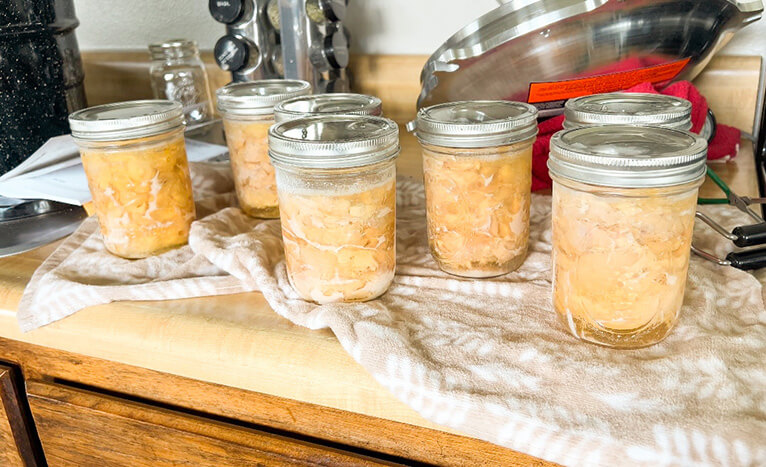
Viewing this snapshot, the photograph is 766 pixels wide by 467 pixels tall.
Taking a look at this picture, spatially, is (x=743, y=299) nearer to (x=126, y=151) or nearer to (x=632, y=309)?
(x=632, y=309)

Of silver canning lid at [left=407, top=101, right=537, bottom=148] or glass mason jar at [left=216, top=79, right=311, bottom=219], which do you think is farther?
glass mason jar at [left=216, top=79, right=311, bottom=219]

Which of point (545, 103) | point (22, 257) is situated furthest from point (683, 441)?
point (22, 257)

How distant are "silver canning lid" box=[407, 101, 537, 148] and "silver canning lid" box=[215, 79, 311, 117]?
183 mm

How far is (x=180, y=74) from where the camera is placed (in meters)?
1.10

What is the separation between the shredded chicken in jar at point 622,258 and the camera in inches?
17.0

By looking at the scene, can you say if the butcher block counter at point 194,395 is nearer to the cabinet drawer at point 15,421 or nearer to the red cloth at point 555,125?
the cabinet drawer at point 15,421

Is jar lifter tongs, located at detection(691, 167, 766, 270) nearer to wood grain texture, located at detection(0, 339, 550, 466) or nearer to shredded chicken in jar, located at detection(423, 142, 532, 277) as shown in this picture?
shredded chicken in jar, located at detection(423, 142, 532, 277)

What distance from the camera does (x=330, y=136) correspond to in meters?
0.52

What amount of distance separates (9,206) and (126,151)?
0.26m

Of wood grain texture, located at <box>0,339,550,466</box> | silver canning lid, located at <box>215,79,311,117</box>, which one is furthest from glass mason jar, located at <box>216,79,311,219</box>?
wood grain texture, located at <box>0,339,550,466</box>

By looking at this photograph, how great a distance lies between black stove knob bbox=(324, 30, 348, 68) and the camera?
0.98 metres

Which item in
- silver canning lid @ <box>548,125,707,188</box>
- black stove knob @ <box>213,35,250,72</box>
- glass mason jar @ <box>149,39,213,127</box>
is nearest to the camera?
silver canning lid @ <box>548,125,707,188</box>

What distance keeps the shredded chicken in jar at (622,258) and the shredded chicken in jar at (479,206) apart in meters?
0.08

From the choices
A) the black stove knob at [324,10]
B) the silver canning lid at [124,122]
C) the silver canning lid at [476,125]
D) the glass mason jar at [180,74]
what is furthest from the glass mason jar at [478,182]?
the glass mason jar at [180,74]
